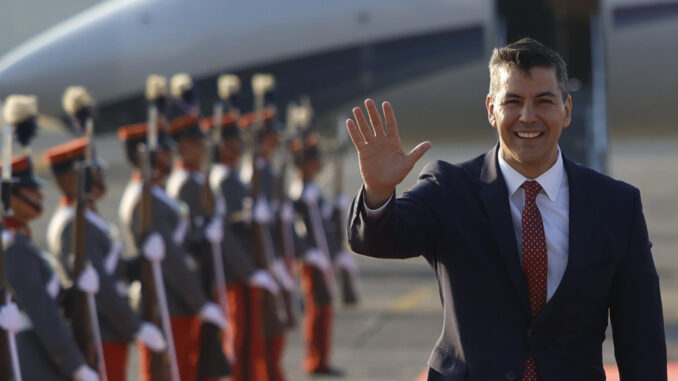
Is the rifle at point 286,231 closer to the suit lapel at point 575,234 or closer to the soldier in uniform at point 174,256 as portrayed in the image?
the soldier in uniform at point 174,256

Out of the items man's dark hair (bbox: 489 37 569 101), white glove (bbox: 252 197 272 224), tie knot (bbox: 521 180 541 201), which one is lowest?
white glove (bbox: 252 197 272 224)

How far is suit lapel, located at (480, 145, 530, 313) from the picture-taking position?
2.37m

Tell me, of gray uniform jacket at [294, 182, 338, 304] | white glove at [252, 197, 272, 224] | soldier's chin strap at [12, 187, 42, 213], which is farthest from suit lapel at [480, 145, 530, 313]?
gray uniform jacket at [294, 182, 338, 304]

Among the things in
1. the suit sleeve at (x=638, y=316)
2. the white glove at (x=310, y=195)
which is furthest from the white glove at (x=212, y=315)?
the suit sleeve at (x=638, y=316)

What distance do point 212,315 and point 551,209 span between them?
346 cm

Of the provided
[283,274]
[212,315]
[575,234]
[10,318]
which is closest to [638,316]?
[575,234]

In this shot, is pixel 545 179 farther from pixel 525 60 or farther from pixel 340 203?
pixel 340 203

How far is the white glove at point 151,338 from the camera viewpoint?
199 inches

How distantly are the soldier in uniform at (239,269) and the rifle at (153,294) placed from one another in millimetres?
852

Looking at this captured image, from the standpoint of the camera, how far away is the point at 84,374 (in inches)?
165

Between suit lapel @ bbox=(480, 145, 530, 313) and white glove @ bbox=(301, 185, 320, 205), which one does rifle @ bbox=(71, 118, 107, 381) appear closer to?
suit lapel @ bbox=(480, 145, 530, 313)

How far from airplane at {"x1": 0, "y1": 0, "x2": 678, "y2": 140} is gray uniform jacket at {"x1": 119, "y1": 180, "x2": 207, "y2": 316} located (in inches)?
215

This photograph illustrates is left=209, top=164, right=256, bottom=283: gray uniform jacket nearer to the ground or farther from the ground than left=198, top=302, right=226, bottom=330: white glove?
farther from the ground

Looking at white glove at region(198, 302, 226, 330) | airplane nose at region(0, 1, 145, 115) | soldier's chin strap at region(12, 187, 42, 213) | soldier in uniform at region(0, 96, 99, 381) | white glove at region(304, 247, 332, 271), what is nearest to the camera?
soldier in uniform at region(0, 96, 99, 381)
